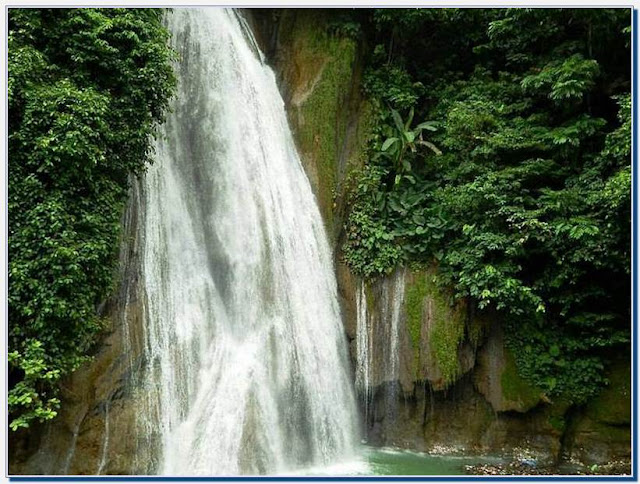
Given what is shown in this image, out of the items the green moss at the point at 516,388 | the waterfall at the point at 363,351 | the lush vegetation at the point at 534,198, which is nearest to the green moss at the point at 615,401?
the lush vegetation at the point at 534,198

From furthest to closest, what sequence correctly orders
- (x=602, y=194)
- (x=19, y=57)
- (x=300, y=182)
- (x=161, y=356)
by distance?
(x=300, y=182) → (x=602, y=194) → (x=161, y=356) → (x=19, y=57)

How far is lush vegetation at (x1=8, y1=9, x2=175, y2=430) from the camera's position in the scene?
620 centimetres

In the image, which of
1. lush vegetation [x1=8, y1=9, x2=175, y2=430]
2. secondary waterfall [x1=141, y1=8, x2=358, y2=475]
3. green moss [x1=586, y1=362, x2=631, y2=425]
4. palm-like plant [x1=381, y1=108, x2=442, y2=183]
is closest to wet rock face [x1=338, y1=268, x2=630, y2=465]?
green moss [x1=586, y1=362, x2=631, y2=425]

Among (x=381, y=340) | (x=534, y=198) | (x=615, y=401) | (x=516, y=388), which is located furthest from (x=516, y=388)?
(x=534, y=198)

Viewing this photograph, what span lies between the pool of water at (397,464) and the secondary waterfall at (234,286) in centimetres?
24

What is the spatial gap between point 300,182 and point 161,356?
4214 mm

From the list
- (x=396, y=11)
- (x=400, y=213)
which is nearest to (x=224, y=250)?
(x=400, y=213)

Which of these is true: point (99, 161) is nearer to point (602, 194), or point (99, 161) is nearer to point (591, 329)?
point (602, 194)

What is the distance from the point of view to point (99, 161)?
22.6ft

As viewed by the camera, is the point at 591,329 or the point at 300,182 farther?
the point at 300,182

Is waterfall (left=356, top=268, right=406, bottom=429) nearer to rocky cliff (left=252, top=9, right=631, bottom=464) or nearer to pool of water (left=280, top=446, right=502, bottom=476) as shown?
rocky cliff (left=252, top=9, right=631, bottom=464)

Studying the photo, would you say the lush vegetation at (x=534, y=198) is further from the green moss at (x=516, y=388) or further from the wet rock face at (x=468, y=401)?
the wet rock face at (x=468, y=401)

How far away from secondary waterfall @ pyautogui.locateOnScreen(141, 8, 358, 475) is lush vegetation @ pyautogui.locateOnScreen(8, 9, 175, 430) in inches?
34.9

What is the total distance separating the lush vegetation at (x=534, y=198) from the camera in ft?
28.1
